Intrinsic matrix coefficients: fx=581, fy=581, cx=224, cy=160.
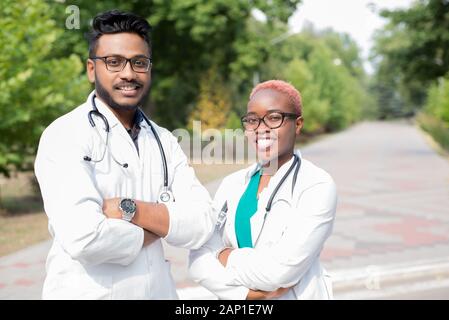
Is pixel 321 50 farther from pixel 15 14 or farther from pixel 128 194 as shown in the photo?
pixel 128 194

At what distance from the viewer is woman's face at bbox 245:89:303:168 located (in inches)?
88.9

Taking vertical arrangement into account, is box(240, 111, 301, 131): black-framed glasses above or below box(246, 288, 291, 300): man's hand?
above

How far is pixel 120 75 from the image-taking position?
216cm

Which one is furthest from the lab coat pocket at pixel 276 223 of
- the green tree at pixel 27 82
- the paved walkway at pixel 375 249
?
the green tree at pixel 27 82

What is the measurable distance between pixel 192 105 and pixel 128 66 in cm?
2669

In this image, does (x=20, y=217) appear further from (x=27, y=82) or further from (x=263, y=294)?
(x=263, y=294)

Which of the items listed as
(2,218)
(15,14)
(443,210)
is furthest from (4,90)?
(443,210)

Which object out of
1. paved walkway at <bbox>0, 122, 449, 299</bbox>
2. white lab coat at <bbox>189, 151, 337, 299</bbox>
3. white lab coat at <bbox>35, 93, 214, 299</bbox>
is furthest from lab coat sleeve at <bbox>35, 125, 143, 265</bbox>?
paved walkway at <bbox>0, 122, 449, 299</bbox>

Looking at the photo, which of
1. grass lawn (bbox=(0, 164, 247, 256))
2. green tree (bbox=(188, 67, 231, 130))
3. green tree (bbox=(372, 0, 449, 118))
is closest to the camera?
grass lawn (bbox=(0, 164, 247, 256))

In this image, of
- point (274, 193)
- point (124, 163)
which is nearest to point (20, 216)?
point (124, 163)

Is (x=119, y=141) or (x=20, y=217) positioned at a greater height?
(x=119, y=141)

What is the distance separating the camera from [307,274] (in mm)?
2266

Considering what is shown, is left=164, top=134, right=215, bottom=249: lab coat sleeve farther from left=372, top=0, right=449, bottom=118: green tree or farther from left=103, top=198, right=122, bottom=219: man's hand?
left=372, top=0, right=449, bottom=118: green tree

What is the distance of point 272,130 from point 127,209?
0.64m
